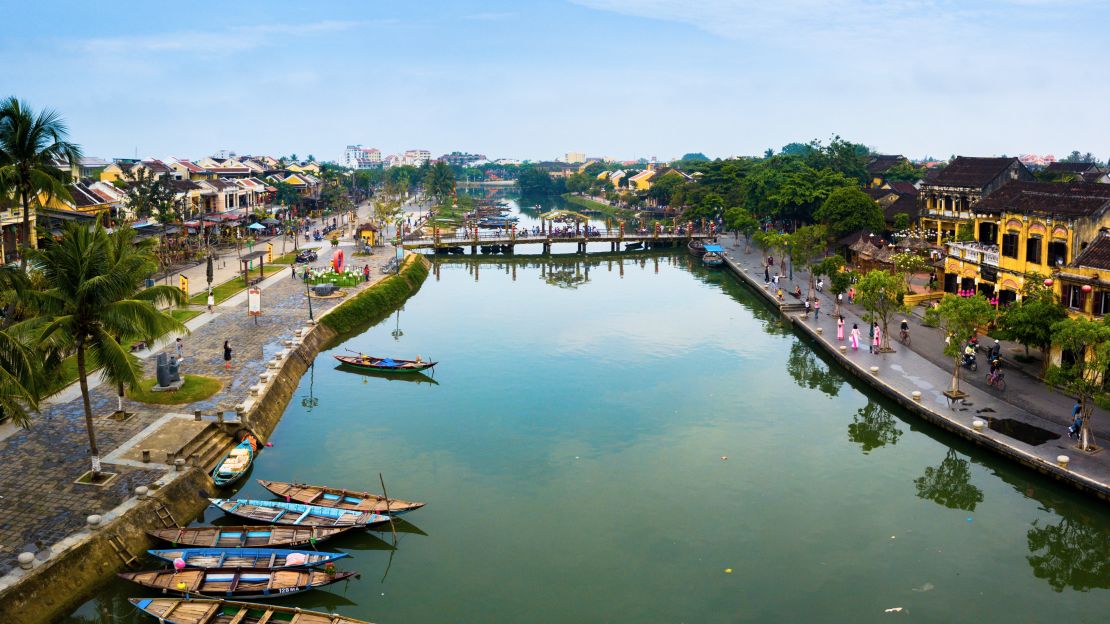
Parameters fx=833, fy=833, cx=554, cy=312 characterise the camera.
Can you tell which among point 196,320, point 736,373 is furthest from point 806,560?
point 196,320

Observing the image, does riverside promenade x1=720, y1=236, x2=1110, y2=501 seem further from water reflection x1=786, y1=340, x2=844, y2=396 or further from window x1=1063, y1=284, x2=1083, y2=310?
window x1=1063, y1=284, x2=1083, y2=310

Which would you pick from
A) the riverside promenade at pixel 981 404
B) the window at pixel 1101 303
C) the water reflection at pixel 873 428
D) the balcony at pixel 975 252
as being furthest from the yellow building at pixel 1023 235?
the water reflection at pixel 873 428

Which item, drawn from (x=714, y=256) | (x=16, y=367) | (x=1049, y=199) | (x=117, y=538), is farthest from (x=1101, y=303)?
(x=714, y=256)

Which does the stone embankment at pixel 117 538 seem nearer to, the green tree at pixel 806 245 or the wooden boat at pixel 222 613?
the wooden boat at pixel 222 613

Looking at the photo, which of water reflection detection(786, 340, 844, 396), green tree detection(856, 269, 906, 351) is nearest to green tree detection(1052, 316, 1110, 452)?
green tree detection(856, 269, 906, 351)

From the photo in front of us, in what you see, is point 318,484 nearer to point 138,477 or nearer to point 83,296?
point 138,477

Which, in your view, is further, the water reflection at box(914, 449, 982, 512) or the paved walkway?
the water reflection at box(914, 449, 982, 512)

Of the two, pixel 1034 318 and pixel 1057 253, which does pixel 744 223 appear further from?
pixel 1034 318
